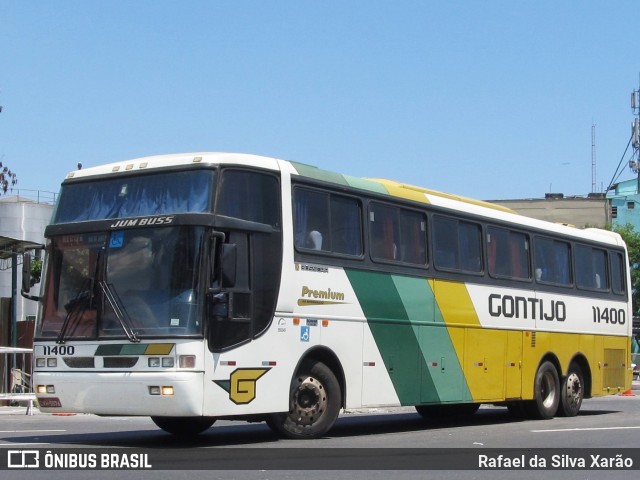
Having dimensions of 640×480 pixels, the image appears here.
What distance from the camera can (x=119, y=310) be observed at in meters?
13.1

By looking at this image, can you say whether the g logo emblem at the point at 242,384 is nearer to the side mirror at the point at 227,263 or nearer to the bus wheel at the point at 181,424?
the side mirror at the point at 227,263

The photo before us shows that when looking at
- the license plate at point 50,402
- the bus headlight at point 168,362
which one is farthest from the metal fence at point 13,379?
the bus headlight at point 168,362

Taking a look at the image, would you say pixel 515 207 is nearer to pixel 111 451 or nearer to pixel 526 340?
pixel 526 340

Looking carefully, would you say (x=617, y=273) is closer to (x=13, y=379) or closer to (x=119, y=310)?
(x=119, y=310)

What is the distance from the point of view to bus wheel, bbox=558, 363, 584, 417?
21.3 meters

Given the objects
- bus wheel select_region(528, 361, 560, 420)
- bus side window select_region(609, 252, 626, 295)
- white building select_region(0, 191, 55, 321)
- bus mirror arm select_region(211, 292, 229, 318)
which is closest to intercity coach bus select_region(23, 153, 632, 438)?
bus mirror arm select_region(211, 292, 229, 318)

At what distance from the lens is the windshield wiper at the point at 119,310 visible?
12.9 m

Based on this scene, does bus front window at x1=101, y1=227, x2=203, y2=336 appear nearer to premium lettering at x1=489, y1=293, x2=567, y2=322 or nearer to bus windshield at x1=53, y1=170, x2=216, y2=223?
bus windshield at x1=53, y1=170, x2=216, y2=223

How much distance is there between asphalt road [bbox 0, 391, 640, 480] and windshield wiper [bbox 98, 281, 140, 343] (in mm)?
1312

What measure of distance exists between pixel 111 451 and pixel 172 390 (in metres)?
0.95

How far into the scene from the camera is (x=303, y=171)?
14.7 meters

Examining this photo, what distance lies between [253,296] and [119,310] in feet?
5.29

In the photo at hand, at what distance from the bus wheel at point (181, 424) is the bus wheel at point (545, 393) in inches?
291

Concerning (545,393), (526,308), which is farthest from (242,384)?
(545,393)
